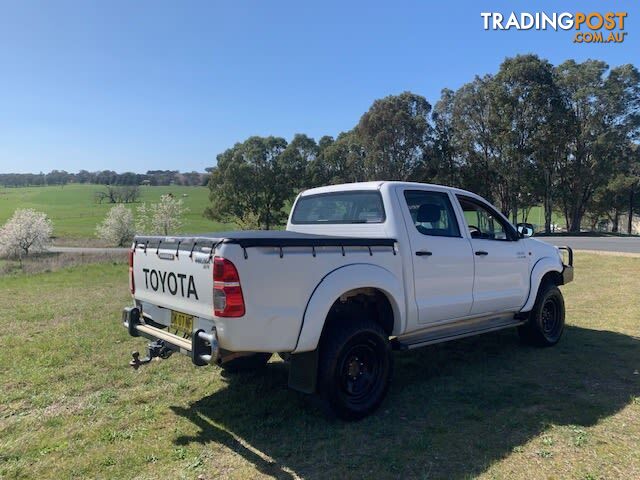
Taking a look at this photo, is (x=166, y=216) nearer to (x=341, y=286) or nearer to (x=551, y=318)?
(x=551, y=318)

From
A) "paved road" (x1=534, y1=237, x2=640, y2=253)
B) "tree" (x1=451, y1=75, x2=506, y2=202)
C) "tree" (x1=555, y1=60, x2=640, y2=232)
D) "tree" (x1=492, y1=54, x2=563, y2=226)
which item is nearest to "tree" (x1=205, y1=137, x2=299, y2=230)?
"tree" (x1=451, y1=75, x2=506, y2=202)

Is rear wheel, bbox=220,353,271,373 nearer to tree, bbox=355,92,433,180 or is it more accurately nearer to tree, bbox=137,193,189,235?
tree, bbox=355,92,433,180

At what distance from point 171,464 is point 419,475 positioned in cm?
167

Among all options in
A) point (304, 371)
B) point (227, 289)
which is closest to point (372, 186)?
point (304, 371)

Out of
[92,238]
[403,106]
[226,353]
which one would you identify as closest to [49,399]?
[226,353]

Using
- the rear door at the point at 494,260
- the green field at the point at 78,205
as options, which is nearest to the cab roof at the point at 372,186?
the rear door at the point at 494,260

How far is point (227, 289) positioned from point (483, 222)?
3.43m

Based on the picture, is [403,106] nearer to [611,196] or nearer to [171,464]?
[611,196]

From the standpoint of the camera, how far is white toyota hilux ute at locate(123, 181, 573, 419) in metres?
3.46

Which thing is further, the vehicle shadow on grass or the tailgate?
the tailgate

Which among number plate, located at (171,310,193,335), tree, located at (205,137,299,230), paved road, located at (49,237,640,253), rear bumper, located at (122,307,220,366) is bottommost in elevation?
paved road, located at (49,237,640,253)

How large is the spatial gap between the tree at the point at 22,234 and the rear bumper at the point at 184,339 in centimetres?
4411

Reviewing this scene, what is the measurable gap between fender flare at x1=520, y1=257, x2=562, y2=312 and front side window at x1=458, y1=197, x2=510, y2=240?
0.68 m

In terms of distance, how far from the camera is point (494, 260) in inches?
214
